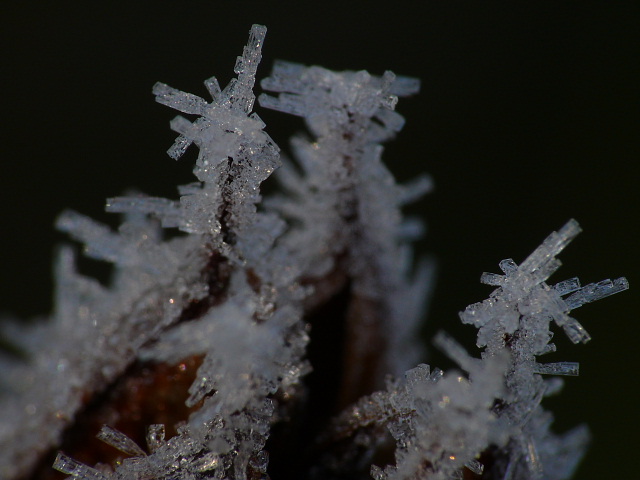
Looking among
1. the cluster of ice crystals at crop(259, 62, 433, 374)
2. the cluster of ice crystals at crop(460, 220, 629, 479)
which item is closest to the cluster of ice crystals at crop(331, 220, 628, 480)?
the cluster of ice crystals at crop(460, 220, 629, 479)

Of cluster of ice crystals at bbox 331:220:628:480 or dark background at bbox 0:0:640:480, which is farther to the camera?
dark background at bbox 0:0:640:480

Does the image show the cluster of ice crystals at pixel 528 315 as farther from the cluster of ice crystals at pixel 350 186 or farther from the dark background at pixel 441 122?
the dark background at pixel 441 122

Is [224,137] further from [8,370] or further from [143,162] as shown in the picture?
[143,162]

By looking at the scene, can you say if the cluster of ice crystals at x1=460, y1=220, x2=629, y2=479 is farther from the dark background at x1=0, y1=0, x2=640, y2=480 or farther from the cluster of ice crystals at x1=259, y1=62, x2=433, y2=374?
the dark background at x1=0, y1=0, x2=640, y2=480

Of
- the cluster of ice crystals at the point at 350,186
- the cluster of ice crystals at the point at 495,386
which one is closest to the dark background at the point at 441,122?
the cluster of ice crystals at the point at 350,186

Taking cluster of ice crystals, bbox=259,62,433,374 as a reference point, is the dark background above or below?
above

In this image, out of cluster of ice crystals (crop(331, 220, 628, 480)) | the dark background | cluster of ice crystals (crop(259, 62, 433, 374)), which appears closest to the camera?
cluster of ice crystals (crop(331, 220, 628, 480))

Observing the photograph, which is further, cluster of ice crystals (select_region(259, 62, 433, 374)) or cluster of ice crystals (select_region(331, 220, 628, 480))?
cluster of ice crystals (select_region(259, 62, 433, 374))

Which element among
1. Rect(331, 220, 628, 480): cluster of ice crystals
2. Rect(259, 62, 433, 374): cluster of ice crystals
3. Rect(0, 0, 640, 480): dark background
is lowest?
Rect(331, 220, 628, 480): cluster of ice crystals

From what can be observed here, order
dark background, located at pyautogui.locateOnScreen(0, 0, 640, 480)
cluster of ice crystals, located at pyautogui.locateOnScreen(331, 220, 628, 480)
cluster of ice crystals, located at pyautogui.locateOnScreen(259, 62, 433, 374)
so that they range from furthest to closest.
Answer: dark background, located at pyautogui.locateOnScreen(0, 0, 640, 480) → cluster of ice crystals, located at pyautogui.locateOnScreen(259, 62, 433, 374) → cluster of ice crystals, located at pyautogui.locateOnScreen(331, 220, 628, 480)

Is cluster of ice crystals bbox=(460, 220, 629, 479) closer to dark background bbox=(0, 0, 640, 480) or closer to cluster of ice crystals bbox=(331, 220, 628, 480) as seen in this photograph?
cluster of ice crystals bbox=(331, 220, 628, 480)
